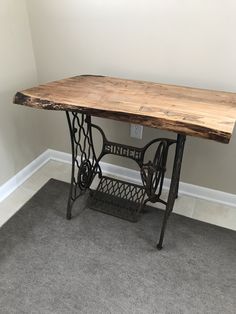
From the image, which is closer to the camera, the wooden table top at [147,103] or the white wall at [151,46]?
the wooden table top at [147,103]

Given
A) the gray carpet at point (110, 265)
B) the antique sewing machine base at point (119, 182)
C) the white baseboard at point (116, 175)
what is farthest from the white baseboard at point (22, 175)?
the antique sewing machine base at point (119, 182)

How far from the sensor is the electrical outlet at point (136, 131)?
5.29 ft

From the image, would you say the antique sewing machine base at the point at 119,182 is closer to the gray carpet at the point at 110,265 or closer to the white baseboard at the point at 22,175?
the gray carpet at the point at 110,265

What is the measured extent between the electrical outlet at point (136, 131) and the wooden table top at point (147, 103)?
0.33m

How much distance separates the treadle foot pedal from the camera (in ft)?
5.15

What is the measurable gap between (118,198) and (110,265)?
48cm

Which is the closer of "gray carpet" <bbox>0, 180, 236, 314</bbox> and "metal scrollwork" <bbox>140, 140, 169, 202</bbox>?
"gray carpet" <bbox>0, 180, 236, 314</bbox>

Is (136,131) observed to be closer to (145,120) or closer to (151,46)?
(151,46)

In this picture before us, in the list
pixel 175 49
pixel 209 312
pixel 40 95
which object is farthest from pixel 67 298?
pixel 175 49

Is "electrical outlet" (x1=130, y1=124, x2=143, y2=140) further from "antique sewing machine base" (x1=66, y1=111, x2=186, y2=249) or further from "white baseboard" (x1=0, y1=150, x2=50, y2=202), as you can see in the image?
"white baseboard" (x1=0, y1=150, x2=50, y2=202)

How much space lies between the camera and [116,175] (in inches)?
74.3

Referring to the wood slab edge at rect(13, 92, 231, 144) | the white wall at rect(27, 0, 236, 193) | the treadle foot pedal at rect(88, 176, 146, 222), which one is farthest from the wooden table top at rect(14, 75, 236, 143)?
the treadle foot pedal at rect(88, 176, 146, 222)

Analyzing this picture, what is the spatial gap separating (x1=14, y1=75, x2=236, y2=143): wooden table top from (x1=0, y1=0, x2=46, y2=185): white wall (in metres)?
0.44

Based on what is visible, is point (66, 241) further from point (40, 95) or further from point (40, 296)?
point (40, 95)
